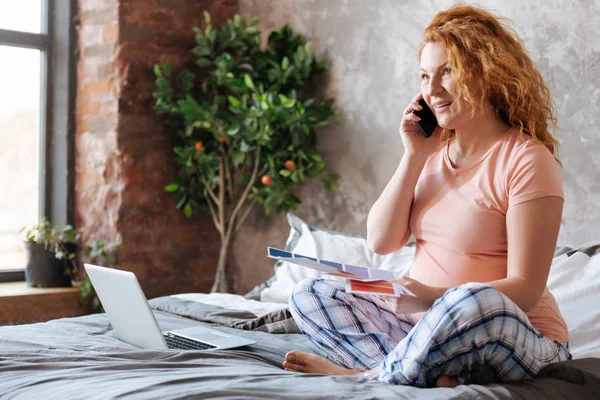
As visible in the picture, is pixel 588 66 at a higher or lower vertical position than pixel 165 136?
higher

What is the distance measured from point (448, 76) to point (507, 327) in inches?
24.4

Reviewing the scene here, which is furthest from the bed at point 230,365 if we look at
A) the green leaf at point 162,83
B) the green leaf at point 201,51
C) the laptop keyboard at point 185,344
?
the green leaf at point 201,51

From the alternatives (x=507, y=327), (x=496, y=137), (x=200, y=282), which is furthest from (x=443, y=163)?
(x=200, y=282)

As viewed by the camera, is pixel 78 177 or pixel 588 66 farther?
pixel 78 177

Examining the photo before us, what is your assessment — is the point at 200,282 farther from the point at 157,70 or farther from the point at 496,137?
the point at 496,137

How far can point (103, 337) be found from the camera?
6.59 feet

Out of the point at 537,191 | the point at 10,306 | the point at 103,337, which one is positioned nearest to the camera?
the point at 537,191

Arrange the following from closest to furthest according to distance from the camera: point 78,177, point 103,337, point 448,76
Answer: point 448,76 → point 103,337 → point 78,177

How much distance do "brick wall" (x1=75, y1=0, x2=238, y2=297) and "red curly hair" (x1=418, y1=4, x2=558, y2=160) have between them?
6.99ft

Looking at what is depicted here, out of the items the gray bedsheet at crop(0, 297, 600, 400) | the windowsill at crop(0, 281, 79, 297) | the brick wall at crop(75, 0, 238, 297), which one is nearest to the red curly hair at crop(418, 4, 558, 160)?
the gray bedsheet at crop(0, 297, 600, 400)

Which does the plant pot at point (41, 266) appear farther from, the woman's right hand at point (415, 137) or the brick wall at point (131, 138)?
the woman's right hand at point (415, 137)

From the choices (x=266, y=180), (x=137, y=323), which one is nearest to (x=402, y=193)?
(x=137, y=323)

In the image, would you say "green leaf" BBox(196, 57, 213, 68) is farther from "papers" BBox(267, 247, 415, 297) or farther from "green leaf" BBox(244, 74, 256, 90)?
"papers" BBox(267, 247, 415, 297)

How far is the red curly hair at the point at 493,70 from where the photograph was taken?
169cm
